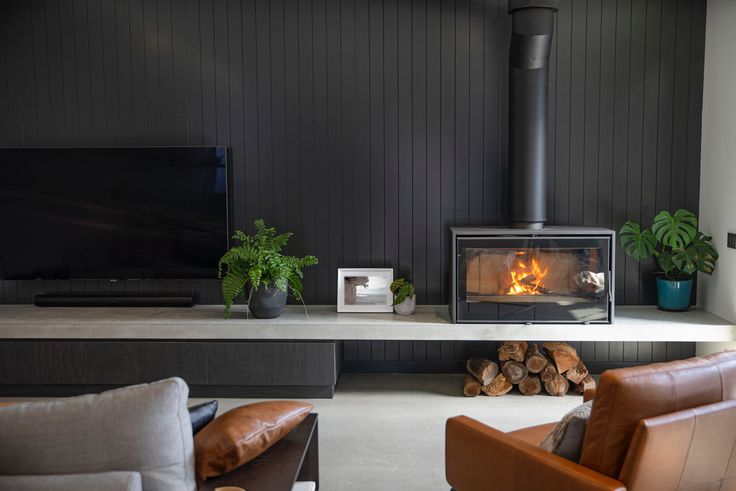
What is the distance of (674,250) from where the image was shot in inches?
183

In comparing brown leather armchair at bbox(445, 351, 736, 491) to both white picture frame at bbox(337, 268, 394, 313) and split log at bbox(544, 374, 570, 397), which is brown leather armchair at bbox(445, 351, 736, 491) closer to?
split log at bbox(544, 374, 570, 397)

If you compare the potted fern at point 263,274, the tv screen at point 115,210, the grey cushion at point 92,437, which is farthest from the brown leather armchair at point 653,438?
the tv screen at point 115,210

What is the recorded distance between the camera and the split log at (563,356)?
4.66m

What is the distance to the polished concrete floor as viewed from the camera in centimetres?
342

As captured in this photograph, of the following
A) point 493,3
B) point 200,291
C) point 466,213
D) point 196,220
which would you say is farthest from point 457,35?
point 200,291

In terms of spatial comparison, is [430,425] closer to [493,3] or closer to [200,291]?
[200,291]

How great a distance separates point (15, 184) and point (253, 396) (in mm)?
2119

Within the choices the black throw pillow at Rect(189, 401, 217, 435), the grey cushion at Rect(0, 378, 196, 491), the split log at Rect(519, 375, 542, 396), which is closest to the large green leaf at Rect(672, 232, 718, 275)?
the split log at Rect(519, 375, 542, 396)

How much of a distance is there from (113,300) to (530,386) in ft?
9.01

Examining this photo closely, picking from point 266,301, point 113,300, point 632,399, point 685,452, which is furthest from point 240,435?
point 113,300

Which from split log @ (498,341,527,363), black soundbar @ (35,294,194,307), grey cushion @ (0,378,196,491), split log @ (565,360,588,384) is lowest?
split log @ (565,360,588,384)

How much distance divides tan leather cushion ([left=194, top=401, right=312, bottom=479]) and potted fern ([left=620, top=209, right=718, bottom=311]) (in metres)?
2.99

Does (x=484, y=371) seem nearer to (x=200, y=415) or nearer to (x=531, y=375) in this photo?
(x=531, y=375)

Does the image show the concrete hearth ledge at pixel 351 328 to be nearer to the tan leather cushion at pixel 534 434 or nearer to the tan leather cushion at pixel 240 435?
the tan leather cushion at pixel 534 434
